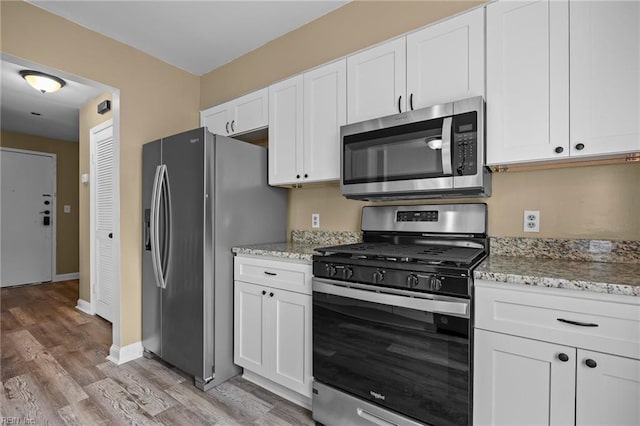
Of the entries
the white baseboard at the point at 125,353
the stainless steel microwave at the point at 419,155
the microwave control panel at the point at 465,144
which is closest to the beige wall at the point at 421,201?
the stainless steel microwave at the point at 419,155

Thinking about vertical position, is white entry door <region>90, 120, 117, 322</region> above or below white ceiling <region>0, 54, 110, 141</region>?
below

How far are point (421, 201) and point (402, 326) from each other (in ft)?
2.96

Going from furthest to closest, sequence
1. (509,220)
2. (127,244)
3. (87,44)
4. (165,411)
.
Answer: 1. (127,244)
2. (87,44)
3. (165,411)
4. (509,220)

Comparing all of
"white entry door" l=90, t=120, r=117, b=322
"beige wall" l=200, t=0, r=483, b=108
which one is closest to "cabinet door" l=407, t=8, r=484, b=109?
"beige wall" l=200, t=0, r=483, b=108

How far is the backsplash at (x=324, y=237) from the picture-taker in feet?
7.64

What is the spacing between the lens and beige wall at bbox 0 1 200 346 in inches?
85.4

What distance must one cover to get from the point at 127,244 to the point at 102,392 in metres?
1.11

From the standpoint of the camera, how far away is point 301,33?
8.27 feet

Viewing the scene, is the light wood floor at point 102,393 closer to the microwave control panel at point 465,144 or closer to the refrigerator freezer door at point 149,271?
the refrigerator freezer door at point 149,271

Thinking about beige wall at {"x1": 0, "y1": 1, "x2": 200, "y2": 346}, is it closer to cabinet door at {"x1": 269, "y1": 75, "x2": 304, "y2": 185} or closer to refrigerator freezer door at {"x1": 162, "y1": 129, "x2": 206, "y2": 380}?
refrigerator freezer door at {"x1": 162, "y1": 129, "x2": 206, "y2": 380}

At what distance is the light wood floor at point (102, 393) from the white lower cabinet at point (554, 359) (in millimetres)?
1091

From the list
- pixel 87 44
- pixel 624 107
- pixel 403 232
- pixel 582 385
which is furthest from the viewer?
pixel 87 44

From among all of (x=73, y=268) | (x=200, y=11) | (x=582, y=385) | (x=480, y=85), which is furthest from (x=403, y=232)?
(x=73, y=268)

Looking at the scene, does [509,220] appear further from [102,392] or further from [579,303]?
Answer: [102,392]
